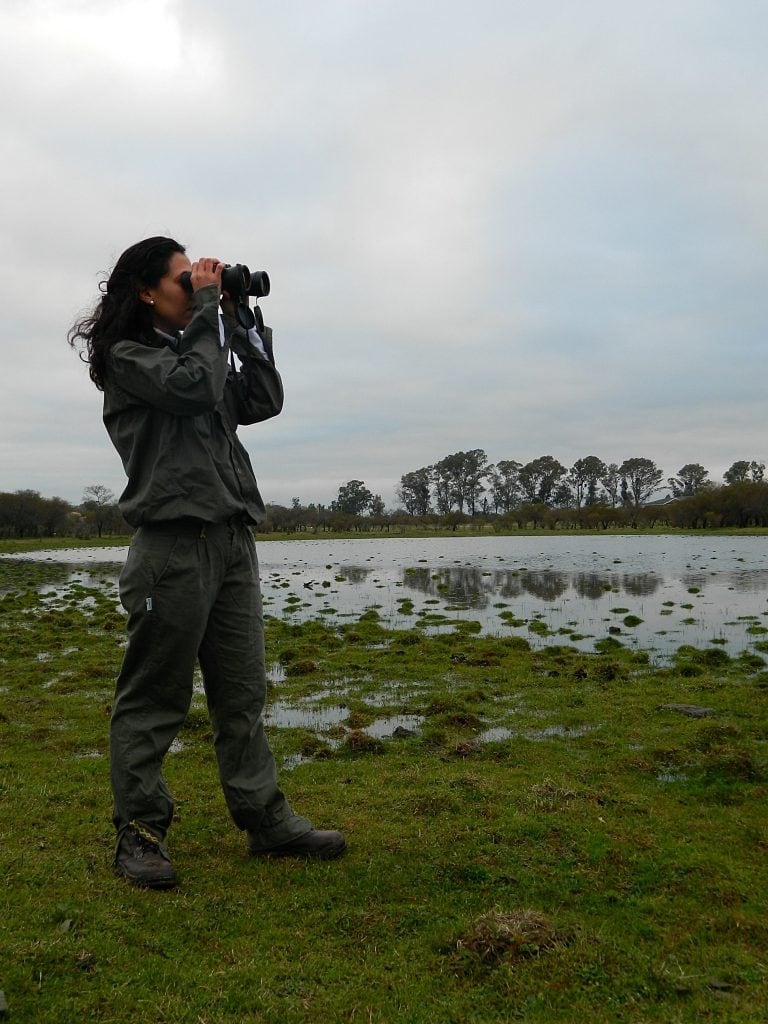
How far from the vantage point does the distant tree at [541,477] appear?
148 metres

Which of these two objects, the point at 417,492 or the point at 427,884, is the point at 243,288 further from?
the point at 417,492

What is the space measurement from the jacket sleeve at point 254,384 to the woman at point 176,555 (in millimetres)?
205

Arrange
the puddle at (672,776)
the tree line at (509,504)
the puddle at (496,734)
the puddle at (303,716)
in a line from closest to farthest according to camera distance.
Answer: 1. the puddle at (672,776)
2. the puddle at (496,734)
3. the puddle at (303,716)
4. the tree line at (509,504)

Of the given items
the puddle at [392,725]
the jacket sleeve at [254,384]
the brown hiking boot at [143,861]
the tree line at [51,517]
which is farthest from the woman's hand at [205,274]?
the tree line at [51,517]

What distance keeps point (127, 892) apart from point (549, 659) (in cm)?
943

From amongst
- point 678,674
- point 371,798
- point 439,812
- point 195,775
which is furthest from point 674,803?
point 678,674

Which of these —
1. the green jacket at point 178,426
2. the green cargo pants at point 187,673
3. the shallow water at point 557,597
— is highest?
the green jacket at point 178,426

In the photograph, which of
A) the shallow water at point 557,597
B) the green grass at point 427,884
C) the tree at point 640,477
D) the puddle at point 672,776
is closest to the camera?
the green grass at point 427,884

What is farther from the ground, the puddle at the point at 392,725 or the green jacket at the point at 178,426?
the green jacket at the point at 178,426

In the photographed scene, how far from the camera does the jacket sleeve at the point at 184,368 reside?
12.4ft

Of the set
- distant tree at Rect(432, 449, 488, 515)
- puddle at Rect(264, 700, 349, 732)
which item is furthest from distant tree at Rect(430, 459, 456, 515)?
puddle at Rect(264, 700, 349, 732)

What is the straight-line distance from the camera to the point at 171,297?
4230 mm

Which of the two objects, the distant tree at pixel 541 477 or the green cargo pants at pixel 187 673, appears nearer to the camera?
the green cargo pants at pixel 187 673

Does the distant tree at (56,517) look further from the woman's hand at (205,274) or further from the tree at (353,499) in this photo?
the woman's hand at (205,274)
